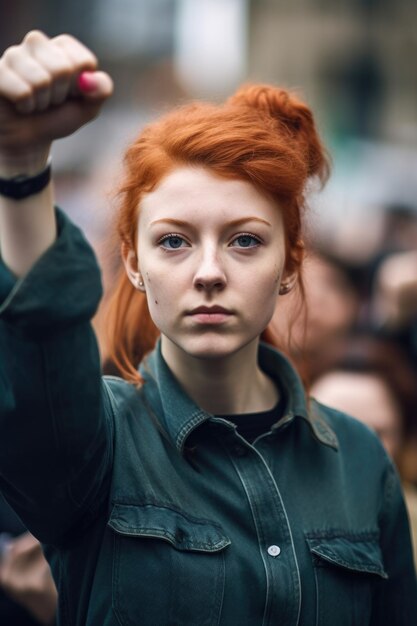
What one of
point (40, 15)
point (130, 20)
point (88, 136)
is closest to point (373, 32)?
A: point (130, 20)

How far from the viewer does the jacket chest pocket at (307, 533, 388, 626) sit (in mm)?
2078

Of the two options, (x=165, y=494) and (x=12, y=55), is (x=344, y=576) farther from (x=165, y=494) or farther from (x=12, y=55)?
(x=12, y=55)

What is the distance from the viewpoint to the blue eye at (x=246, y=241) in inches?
80.2

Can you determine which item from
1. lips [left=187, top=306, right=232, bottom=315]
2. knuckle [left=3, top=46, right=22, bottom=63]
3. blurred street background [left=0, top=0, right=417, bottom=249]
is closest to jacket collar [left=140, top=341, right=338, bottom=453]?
lips [left=187, top=306, right=232, bottom=315]

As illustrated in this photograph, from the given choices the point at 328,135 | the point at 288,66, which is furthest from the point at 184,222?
the point at 288,66

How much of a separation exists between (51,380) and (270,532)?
601 millimetres

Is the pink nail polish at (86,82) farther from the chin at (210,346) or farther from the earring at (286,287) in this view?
the earring at (286,287)

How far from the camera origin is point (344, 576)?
2.13m

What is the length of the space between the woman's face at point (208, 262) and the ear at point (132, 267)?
7 cm

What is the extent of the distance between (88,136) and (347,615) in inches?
577

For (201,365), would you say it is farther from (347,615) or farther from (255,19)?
(255,19)

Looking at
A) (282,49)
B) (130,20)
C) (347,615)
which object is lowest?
(282,49)

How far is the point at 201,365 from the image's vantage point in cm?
214

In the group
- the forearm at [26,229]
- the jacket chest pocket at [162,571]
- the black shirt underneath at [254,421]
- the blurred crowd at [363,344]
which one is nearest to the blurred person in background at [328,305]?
the blurred crowd at [363,344]
